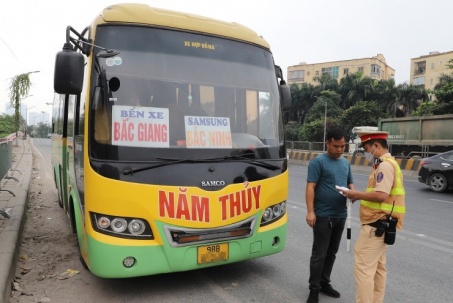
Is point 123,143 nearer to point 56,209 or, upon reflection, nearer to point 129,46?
point 129,46

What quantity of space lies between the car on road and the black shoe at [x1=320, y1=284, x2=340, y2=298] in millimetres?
9204

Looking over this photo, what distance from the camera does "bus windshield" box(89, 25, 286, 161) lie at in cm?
355

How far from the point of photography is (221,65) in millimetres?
4043

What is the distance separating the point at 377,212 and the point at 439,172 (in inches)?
389

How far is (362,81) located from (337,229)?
178 feet

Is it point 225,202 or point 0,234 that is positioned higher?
point 225,202

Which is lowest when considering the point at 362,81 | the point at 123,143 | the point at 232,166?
the point at 232,166

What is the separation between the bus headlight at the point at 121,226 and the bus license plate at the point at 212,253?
56cm

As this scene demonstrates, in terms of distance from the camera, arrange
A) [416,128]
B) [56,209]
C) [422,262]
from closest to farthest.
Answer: [422,262] < [56,209] < [416,128]

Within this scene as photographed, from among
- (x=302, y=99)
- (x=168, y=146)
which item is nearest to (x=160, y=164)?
(x=168, y=146)

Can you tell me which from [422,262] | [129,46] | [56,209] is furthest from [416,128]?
[129,46]

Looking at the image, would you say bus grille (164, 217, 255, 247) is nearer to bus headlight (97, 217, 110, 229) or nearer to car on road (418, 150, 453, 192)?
bus headlight (97, 217, 110, 229)

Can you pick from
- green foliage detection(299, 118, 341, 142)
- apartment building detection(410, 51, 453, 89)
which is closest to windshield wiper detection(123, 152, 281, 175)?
green foliage detection(299, 118, 341, 142)

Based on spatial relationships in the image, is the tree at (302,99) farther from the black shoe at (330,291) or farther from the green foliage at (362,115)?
the black shoe at (330,291)
